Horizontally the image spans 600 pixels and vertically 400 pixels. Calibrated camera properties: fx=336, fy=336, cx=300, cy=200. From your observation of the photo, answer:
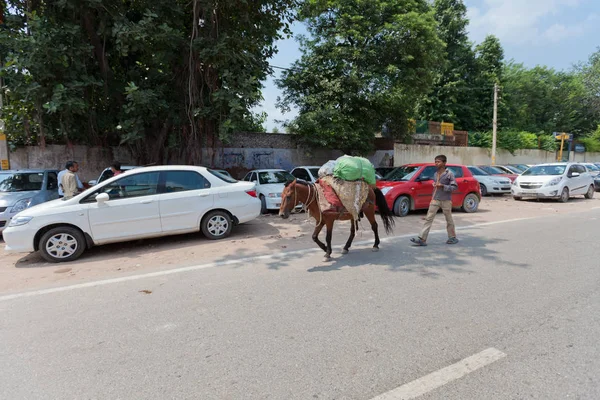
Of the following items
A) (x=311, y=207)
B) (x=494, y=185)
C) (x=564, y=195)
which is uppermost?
(x=311, y=207)

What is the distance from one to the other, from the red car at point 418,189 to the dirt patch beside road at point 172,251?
1.98 feet

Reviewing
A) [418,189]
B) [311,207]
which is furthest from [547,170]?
[311,207]

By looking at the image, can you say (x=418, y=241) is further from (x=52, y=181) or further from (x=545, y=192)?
(x=545, y=192)

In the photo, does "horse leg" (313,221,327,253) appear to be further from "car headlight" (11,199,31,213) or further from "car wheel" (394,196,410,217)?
"car headlight" (11,199,31,213)

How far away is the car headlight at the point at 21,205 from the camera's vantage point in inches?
296

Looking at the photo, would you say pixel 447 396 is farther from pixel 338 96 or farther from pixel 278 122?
pixel 278 122

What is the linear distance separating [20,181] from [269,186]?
6620 millimetres

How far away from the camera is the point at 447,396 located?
2373mm

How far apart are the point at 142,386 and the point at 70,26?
10.3 metres

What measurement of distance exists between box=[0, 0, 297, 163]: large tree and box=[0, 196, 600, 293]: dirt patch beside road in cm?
372

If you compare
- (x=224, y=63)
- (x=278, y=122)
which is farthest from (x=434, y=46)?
(x=224, y=63)

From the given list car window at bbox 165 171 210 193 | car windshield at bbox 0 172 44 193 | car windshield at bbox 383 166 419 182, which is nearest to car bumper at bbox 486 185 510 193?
car windshield at bbox 383 166 419 182

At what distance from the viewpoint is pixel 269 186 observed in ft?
36.8

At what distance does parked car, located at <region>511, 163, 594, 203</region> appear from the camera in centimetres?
1354
